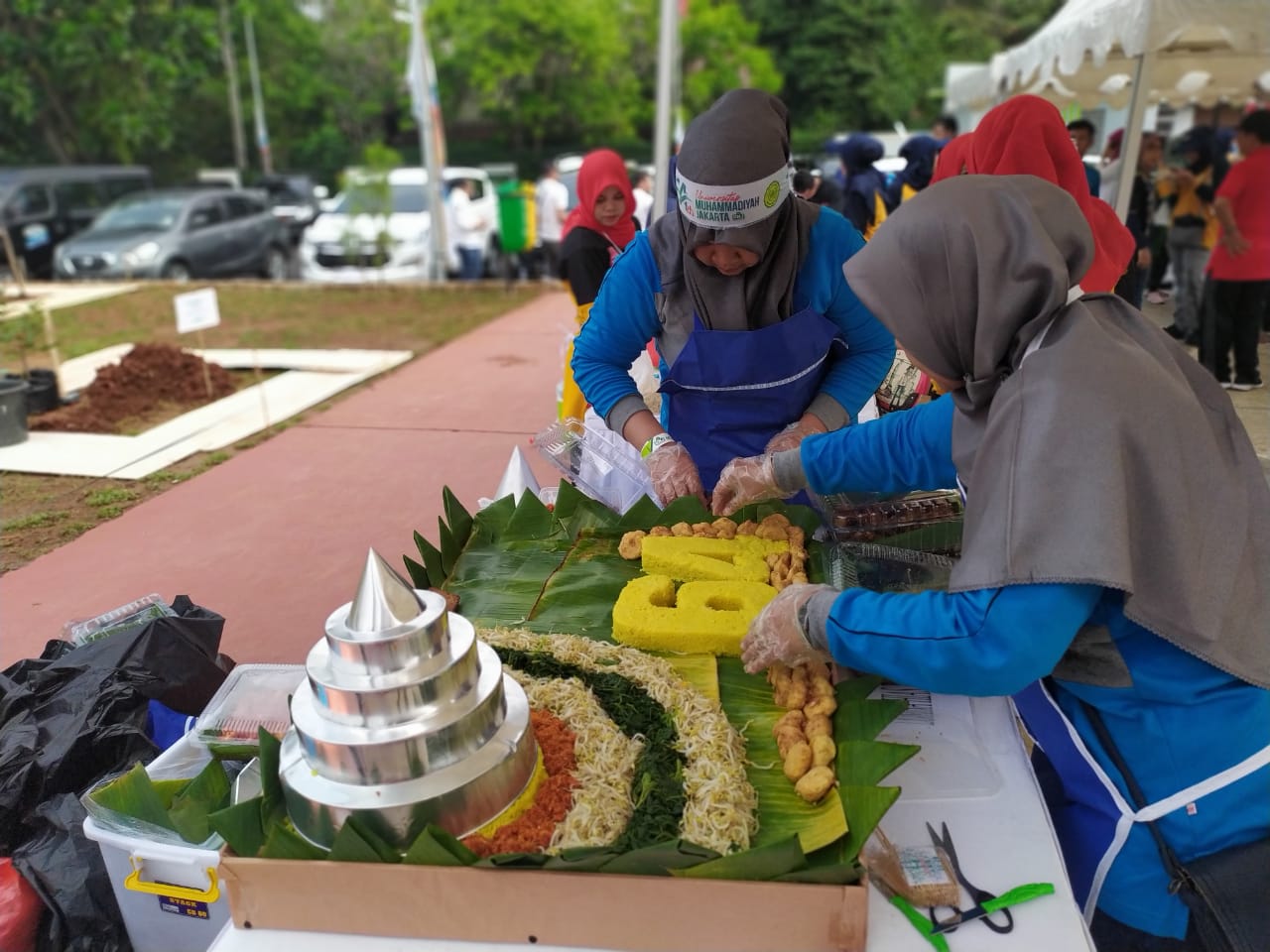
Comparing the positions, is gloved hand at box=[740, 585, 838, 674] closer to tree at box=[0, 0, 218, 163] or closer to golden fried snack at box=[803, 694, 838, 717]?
golden fried snack at box=[803, 694, 838, 717]

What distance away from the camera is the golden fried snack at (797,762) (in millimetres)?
1601

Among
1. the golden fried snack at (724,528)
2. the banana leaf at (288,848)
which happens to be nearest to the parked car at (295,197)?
the golden fried snack at (724,528)

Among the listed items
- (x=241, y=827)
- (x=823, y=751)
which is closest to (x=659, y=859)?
(x=823, y=751)

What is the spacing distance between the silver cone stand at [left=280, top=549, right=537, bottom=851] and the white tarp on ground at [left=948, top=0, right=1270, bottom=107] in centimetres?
674

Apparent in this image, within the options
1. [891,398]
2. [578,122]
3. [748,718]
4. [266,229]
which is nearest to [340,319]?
[266,229]

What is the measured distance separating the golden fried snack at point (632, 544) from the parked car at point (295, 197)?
61.4 ft

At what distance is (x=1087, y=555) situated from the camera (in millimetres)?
1284

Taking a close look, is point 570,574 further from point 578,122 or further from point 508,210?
point 578,122

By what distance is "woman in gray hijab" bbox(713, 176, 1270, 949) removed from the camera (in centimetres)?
132

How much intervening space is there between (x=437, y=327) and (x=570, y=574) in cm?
983

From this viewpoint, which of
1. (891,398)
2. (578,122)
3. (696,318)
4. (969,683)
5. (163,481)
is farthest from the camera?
(578,122)

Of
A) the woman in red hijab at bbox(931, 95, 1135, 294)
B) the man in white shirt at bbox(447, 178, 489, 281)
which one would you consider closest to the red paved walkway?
the woman in red hijab at bbox(931, 95, 1135, 294)

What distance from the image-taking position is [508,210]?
13.9 meters

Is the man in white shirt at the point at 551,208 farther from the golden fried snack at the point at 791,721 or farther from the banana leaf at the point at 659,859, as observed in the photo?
the banana leaf at the point at 659,859
